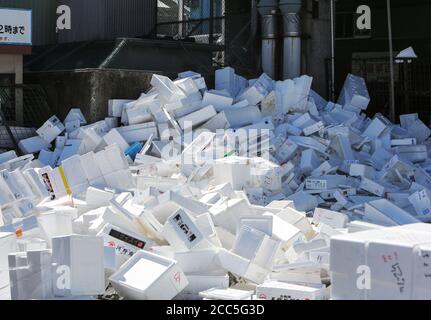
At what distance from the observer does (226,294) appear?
6.85m

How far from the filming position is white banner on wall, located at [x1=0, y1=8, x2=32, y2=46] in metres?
13.7

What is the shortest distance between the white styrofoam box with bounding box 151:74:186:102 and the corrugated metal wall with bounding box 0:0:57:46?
4.31 metres

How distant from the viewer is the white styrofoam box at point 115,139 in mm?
12219

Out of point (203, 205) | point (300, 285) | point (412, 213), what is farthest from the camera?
point (412, 213)

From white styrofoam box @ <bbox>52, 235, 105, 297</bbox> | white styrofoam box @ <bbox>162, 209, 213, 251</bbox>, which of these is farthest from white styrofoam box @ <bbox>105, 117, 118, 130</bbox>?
white styrofoam box @ <bbox>52, 235, 105, 297</bbox>

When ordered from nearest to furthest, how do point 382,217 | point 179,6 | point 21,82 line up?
point 382,217 < point 21,82 < point 179,6

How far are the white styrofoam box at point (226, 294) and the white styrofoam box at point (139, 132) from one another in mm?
5579

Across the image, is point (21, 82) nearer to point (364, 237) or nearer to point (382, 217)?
point (382, 217)

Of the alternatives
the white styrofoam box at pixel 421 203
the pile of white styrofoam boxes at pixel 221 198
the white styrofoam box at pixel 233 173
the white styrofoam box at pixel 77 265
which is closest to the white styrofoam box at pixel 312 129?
the pile of white styrofoam boxes at pixel 221 198

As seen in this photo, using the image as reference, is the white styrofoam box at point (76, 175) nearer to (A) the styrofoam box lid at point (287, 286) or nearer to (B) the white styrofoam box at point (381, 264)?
(A) the styrofoam box lid at point (287, 286)

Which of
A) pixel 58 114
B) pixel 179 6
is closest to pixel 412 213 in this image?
pixel 58 114

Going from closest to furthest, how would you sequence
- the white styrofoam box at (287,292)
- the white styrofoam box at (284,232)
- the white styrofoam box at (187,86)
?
the white styrofoam box at (287,292), the white styrofoam box at (284,232), the white styrofoam box at (187,86)

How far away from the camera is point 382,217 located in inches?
381

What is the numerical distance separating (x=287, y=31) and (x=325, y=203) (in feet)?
16.6
